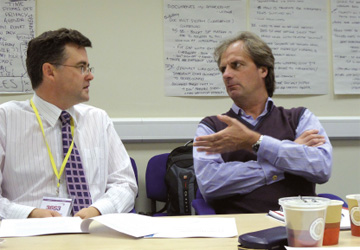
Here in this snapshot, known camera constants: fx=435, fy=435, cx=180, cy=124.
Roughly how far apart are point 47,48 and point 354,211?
5.83 ft

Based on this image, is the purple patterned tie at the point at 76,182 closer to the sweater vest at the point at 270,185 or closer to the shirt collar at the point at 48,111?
the shirt collar at the point at 48,111

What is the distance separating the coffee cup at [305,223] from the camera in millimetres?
1061

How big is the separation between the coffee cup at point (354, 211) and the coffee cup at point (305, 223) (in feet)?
0.65

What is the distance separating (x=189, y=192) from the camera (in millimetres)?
3227

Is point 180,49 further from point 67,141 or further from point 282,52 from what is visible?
point 67,141

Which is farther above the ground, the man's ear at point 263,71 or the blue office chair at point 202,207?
the man's ear at point 263,71

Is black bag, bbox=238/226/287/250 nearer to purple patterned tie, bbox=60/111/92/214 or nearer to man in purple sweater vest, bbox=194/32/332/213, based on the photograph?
man in purple sweater vest, bbox=194/32/332/213

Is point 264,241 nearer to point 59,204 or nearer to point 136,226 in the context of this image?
point 136,226

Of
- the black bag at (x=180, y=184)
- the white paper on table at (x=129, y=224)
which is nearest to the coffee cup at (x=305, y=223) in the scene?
the white paper on table at (x=129, y=224)

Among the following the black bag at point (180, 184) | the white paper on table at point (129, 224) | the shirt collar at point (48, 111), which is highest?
the shirt collar at point (48, 111)

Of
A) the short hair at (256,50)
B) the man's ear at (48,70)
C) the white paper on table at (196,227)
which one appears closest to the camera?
the white paper on table at (196,227)

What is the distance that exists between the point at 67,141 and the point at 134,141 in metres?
1.29

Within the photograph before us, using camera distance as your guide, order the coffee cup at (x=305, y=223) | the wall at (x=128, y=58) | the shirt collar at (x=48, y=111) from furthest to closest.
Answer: the wall at (x=128, y=58), the shirt collar at (x=48, y=111), the coffee cup at (x=305, y=223)

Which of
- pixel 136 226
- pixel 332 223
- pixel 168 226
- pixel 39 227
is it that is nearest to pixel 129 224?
pixel 136 226
